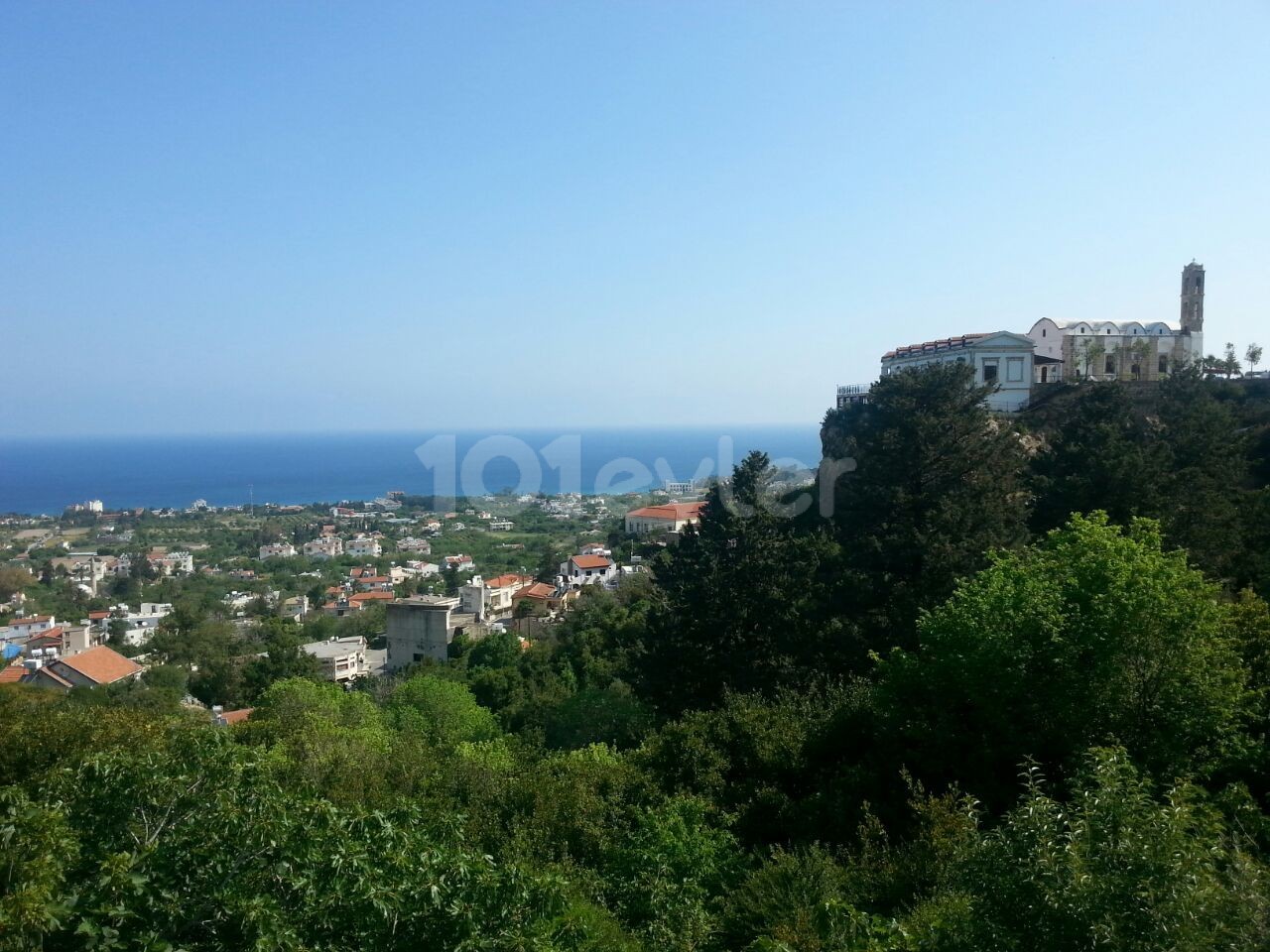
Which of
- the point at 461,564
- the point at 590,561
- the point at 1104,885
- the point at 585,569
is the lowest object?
the point at 461,564

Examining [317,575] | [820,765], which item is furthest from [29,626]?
[820,765]

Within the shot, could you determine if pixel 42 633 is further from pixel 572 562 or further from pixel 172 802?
pixel 172 802

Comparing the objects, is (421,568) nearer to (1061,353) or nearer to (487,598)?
(487,598)

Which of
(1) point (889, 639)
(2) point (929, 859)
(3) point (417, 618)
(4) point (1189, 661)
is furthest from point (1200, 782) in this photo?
(3) point (417, 618)

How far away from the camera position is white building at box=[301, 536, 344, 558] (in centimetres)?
7525

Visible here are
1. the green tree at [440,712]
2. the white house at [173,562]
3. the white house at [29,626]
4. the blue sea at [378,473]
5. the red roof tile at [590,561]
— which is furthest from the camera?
the blue sea at [378,473]

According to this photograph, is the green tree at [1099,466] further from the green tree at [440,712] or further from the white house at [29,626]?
the white house at [29,626]

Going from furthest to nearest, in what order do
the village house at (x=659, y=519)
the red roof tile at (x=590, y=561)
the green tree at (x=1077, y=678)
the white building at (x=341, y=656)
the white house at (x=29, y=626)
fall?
1. the red roof tile at (x=590, y=561)
2. the village house at (x=659, y=519)
3. the white house at (x=29, y=626)
4. the white building at (x=341, y=656)
5. the green tree at (x=1077, y=678)

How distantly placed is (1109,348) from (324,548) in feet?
212

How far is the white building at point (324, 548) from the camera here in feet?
247

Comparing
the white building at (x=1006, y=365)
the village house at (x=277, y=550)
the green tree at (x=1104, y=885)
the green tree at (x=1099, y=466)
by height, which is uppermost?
the white building at (x=1006, y=365)

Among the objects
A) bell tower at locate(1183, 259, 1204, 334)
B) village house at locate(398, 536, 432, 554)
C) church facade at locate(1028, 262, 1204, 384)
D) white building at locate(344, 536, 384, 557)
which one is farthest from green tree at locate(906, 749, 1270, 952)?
white building at locate(344, 536, 384, 557)

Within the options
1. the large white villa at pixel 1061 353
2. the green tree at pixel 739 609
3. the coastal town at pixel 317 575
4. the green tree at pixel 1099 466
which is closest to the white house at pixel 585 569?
the coastal town at pixel 317 575

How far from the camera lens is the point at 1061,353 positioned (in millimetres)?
31656
